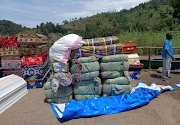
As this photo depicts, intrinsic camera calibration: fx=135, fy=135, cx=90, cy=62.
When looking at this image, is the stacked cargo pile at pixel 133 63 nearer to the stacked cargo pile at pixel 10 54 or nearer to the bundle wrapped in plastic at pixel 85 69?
the bundle wrapped in plastic at pixel 85 69

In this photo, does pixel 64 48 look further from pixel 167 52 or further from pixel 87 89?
pixel 167 52

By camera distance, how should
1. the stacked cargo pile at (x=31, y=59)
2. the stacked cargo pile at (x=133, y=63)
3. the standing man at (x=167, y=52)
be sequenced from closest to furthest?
the stacked cargo pile at (x=31, y=59), the standing man at (x=167, y=52), the stacked cargo pile at (x=133, y=63)

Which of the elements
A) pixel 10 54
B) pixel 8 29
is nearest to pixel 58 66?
pixel 10 54

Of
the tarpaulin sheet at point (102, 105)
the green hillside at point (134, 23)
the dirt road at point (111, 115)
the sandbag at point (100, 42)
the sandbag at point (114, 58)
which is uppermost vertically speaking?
the green hillside at point (134, 23)

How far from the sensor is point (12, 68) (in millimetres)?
4793

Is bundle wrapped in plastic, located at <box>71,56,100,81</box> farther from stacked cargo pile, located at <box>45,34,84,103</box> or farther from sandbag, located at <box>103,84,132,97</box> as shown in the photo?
sandbag, located at <box>103,84,132,97</box>

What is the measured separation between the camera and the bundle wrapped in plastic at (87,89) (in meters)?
3.53

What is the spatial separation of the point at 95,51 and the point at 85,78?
0.76 metres

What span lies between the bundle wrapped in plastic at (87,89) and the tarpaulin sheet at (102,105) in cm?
14

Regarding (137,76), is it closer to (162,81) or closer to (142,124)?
(162,81)

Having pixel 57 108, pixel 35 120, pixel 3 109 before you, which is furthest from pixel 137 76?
pixel 3 109

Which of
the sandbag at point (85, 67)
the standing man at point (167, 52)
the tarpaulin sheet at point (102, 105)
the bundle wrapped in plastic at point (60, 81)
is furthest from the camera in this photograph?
the standing man at point (167, 52)

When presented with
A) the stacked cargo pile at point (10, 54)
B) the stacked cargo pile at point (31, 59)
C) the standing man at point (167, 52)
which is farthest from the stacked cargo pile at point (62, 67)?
the standing man at point (167, 52)

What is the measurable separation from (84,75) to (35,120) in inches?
58.7
